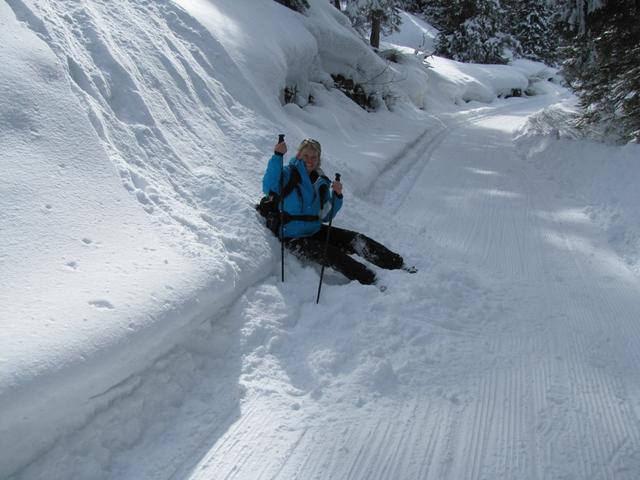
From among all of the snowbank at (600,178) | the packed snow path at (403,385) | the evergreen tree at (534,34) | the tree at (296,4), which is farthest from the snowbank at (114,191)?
the evergreen tree at (534,34)

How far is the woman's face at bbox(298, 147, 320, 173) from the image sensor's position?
488 cm

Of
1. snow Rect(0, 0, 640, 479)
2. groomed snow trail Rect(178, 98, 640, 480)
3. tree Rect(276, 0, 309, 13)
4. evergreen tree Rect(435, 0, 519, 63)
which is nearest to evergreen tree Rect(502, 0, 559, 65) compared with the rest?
evergreen tree Rect(435, 0, 519, 63)

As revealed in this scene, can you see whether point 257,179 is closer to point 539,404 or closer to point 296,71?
point 539,404

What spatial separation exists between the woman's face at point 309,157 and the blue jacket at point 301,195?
0.05 meters

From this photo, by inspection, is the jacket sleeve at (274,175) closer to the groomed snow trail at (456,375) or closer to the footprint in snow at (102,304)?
the groomed snow trail at (456,375)

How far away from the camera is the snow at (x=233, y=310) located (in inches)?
106

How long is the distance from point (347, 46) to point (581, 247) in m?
9.97

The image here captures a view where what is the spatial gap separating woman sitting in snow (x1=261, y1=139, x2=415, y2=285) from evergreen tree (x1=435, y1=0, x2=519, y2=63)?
32609 mm

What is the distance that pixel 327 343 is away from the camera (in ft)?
12.2

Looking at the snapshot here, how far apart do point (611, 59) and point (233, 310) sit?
9.30 meters

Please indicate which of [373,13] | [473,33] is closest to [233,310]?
[373,13]

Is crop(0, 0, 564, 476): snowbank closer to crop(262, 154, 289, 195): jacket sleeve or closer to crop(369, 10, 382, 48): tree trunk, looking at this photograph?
crop(262, 154, 289, 195): jacket sleeve

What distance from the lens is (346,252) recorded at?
5145 millimetres

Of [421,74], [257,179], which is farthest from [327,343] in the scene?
[421,74]
